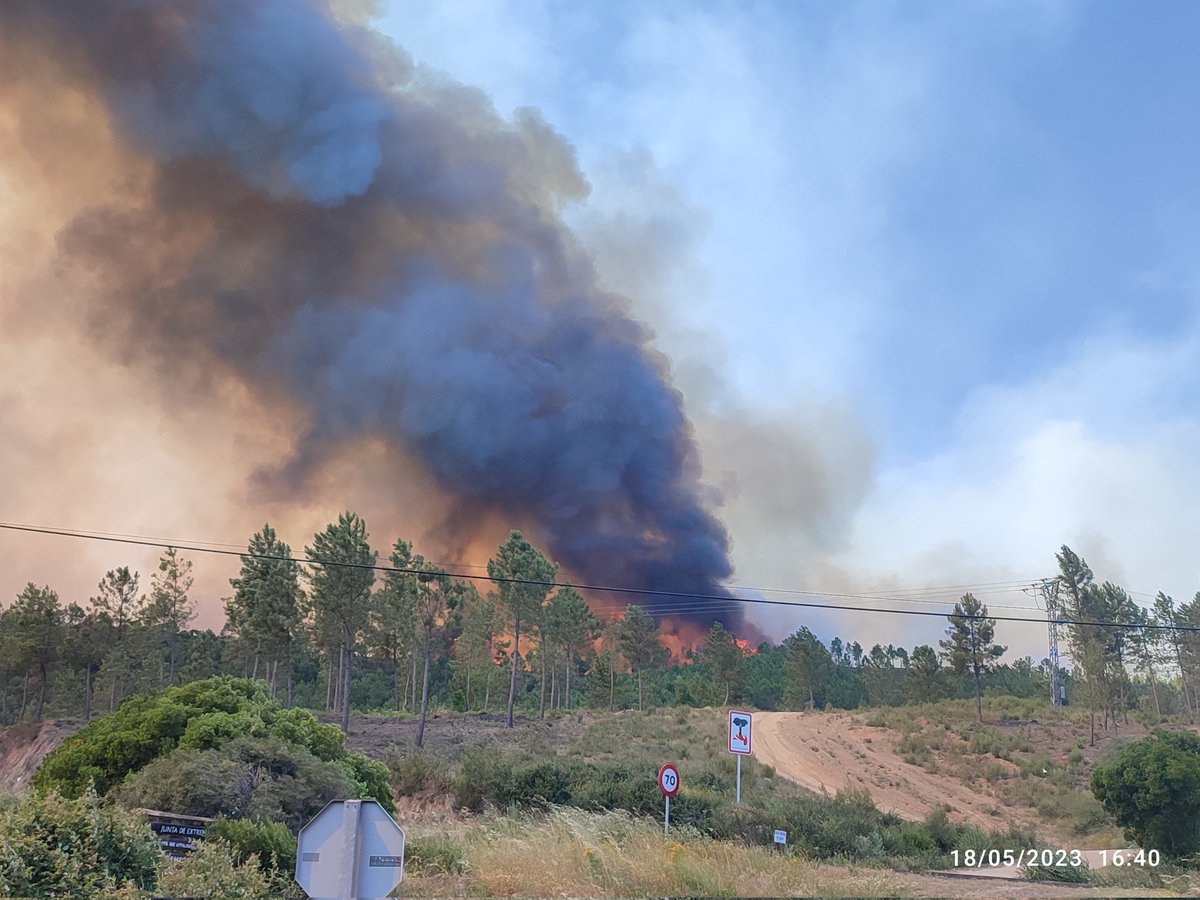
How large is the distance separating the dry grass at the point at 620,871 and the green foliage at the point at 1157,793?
33.1 ft

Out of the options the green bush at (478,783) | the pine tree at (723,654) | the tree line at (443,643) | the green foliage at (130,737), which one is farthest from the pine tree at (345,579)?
the pine tree at (723,654)

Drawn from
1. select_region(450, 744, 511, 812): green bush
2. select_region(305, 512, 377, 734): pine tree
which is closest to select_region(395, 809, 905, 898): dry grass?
select_region(450, 744, 511, 812): green bush

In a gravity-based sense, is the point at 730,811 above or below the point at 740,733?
below

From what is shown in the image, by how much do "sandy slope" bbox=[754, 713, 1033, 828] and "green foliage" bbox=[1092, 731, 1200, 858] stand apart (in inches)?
392

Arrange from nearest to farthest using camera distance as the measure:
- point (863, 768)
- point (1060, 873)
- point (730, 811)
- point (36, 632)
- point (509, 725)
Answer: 1. point (1060, 873)
2. point (730, 811)
3. point (863, 768)
4. point (509, 725)
5. point (36, 632)

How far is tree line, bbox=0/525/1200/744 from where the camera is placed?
51031 mm

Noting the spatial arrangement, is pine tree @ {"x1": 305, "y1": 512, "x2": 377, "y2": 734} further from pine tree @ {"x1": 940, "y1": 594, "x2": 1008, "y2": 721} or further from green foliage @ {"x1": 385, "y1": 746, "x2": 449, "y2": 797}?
pine tree @ {"x1": 940, "y1": 594, "x2": 1008, "y2": 721}

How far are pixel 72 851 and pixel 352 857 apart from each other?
3888 mm

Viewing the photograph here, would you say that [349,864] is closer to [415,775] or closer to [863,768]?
[415,775]

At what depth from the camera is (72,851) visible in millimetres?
7539

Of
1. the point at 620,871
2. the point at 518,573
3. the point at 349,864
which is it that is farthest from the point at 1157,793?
the point at 518,573

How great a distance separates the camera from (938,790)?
41938 mm

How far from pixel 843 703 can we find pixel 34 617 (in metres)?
88.6

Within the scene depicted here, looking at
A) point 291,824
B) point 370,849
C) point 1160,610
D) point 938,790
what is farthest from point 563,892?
point 1160,610
